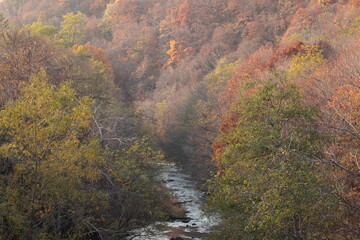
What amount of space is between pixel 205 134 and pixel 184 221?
479 inches

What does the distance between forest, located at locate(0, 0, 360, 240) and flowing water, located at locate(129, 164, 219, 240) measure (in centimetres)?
109

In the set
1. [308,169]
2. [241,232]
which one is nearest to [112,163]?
[241,232]

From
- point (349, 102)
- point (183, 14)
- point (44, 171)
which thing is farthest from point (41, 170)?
point (183, 14)

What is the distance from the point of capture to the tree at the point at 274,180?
41.4 ft

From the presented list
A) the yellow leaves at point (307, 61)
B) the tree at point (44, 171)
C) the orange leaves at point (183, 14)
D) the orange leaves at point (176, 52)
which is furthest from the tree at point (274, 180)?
the orange leaves at point (183, 14)

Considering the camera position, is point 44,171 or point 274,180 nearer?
point 274,180

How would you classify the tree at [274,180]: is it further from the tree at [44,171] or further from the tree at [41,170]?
the tree at [41,170]

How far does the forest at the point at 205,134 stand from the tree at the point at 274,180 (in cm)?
7

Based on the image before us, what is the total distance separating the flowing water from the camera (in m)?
25.7

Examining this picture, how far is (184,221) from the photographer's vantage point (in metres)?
30.8

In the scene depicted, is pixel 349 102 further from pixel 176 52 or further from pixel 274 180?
pixel 176 52

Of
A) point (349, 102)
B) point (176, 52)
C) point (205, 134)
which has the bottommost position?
point (205, 134)

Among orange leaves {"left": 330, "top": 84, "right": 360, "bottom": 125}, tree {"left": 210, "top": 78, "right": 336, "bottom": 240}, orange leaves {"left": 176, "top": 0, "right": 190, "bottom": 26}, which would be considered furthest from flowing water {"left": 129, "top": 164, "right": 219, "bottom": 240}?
orange leaves {"left": 176, "top": 0, "right": 190, "bottom": 26}

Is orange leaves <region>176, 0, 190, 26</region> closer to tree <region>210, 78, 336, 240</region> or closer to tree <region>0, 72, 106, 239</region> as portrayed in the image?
tree <region>210, 78, 336, 240</region>
